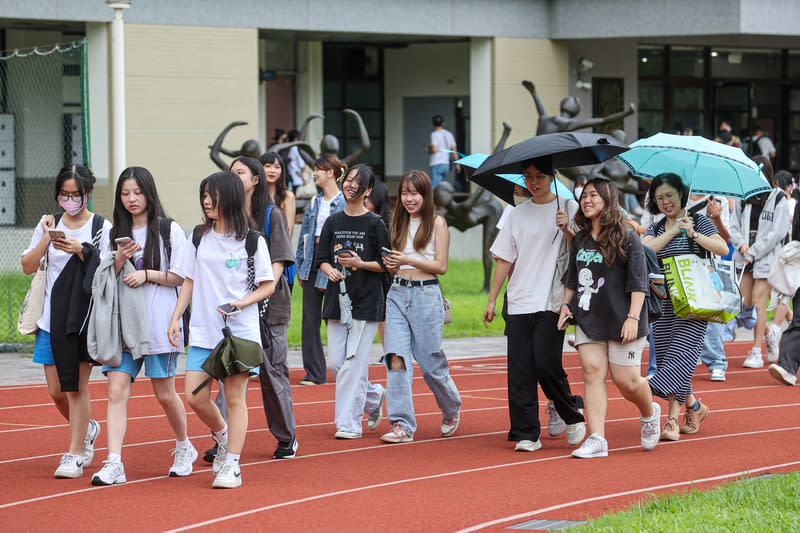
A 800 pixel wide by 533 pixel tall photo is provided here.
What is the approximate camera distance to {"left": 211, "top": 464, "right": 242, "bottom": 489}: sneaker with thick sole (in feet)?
23.6

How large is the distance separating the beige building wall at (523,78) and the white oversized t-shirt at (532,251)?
17.5 metres

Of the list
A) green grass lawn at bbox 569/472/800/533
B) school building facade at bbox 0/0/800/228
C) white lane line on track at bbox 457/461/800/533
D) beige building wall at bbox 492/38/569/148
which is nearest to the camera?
green grass lawn at bbox 569/472/800/533

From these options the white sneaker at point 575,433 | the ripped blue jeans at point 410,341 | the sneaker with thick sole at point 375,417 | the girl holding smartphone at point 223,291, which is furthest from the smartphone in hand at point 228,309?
the white sneaker at point 575,433

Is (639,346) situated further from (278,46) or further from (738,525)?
(278,46)

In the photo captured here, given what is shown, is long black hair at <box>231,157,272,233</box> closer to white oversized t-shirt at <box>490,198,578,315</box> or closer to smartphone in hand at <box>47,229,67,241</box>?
smartphone in hand at <box>47,229,67,241</box>

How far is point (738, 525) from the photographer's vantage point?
5.98 metres

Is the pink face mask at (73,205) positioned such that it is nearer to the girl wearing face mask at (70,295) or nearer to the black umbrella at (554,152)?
the girl wearing face mask at (70,295)

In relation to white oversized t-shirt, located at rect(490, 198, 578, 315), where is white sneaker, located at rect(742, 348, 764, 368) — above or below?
below

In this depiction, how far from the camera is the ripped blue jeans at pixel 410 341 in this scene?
346 inches

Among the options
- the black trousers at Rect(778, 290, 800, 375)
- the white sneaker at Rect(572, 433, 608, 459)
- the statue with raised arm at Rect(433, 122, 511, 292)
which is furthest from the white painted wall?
the white sneaker at Rect(572, 433, 608, 459)

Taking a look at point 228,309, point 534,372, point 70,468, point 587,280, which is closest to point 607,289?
point 587,280

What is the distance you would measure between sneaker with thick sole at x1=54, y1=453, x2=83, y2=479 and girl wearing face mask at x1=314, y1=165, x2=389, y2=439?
2.00 metres

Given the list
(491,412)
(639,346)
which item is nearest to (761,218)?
(491,412)

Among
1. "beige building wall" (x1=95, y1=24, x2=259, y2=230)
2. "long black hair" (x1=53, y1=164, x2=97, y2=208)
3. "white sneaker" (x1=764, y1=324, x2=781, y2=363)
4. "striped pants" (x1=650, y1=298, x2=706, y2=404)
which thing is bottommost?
"white sneaker" (x1=764, y1=324, x2=781, y2=363)
